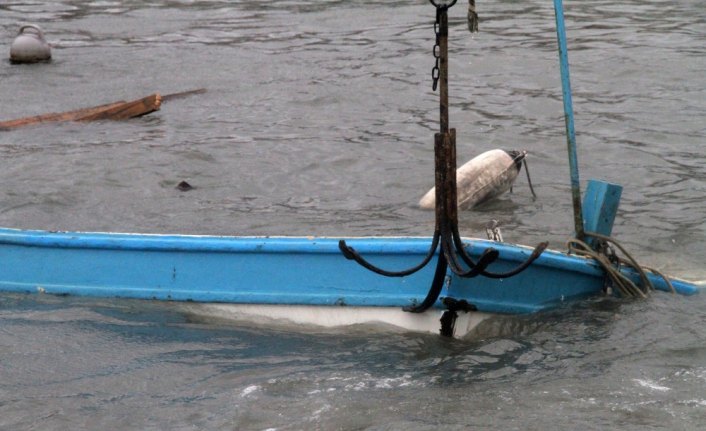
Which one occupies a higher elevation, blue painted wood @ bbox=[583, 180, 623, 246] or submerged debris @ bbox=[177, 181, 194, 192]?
blue painted wood @ bbox=[583, 180, 623, 246]

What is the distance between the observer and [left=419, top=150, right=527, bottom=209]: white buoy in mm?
8859

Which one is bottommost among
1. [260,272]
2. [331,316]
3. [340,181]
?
[340,181]

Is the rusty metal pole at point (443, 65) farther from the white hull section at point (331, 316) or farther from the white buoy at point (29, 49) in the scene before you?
the white buoy at point (29, 49)

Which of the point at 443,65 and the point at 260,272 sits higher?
the point at 443,65

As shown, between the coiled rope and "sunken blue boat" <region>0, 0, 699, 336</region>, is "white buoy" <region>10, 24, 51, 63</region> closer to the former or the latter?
"sunken blue boat" <region>0, 0, 699, 336</region>

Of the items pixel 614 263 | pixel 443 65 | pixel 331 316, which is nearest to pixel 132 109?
pixel 331 316

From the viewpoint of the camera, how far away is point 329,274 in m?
5.73

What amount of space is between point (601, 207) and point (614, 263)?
34 cm

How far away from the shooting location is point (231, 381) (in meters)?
5.42

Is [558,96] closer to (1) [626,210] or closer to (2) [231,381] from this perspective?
(1) [626,210]

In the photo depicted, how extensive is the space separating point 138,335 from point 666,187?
561cm

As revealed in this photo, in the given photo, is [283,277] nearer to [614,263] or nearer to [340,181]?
[614,263]

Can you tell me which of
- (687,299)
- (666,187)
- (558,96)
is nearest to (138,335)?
(687,299)

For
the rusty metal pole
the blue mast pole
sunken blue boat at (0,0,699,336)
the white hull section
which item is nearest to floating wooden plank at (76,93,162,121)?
sunken blue boat at (0,0,699,336)
